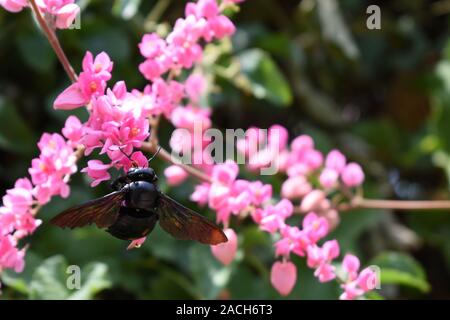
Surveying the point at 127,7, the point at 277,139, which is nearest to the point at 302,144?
the point at 277,139

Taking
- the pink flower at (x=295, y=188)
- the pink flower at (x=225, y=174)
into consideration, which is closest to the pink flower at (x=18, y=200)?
the pink flower at (x=225, y=174)

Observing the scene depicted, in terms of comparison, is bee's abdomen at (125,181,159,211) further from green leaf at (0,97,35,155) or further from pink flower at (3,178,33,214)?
green leaf at (0,97,35,155)

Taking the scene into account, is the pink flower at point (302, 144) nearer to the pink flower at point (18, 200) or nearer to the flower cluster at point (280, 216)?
the flower cluster at point (280, 216)

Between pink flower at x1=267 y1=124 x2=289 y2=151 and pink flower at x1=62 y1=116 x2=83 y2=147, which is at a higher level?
pink flower at x1=267 y1=124 x2=289 y2=151

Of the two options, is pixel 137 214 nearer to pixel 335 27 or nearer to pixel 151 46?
pixel 151 46

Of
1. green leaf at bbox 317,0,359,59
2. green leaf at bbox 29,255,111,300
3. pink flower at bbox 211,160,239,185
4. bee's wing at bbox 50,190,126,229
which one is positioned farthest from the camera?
green leaf at bbox 317,0,359,59

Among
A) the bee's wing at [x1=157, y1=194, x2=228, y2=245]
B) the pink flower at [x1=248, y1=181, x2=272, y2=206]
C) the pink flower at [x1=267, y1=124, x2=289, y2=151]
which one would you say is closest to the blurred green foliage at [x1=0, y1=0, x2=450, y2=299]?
the pink flower at [x1=267, y1=124, x2=289, y2=151]
